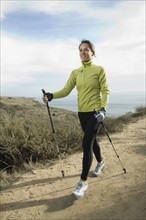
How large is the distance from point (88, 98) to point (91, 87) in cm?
19

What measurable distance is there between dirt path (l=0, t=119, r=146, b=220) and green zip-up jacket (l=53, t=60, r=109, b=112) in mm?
1370

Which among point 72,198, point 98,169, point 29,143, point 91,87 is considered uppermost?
point 91,87

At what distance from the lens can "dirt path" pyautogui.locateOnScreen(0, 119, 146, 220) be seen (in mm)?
4957

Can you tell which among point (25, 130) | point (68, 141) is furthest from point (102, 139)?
point (25, 130)

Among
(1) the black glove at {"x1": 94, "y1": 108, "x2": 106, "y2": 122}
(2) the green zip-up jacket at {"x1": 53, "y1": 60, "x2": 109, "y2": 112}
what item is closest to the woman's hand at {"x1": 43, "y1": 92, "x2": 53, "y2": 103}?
(2) the green zip-up jacket at {"x1": 53, "y1": 60, "x2": 109, "y2": 112}

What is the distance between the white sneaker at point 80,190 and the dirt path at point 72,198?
0.08 m

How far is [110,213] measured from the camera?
4887 mm

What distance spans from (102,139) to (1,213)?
469 centimetres

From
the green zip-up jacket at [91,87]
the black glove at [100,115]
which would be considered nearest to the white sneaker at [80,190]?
the black glove at [100,115]

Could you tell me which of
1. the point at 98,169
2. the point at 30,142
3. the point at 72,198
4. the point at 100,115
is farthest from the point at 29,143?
the point at 100,115

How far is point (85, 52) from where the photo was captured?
557 cm

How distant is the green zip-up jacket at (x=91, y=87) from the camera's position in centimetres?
547

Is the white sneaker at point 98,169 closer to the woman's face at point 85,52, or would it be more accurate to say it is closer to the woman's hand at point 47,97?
the woman's hand at point 47,97

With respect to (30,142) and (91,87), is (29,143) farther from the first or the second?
(91,87)
